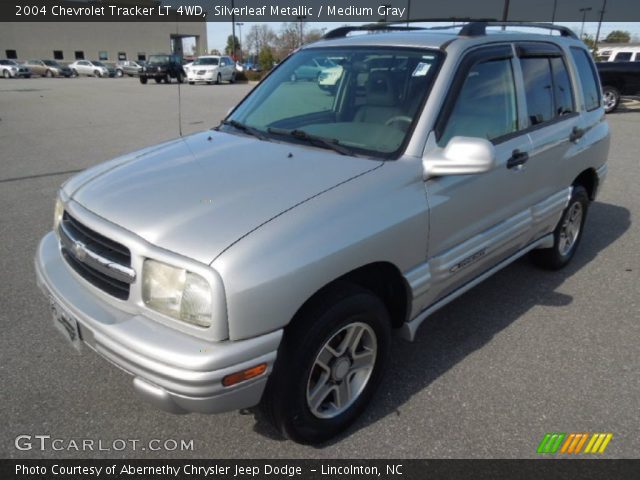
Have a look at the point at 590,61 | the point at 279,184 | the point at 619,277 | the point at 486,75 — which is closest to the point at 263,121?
the point at 279,184

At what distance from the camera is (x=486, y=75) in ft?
10.00

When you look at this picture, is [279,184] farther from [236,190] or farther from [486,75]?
[486,75]

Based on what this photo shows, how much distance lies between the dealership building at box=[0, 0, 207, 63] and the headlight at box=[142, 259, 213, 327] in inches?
2592

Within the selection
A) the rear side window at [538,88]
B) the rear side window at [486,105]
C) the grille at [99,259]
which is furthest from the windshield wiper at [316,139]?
the rear side window at [538,88]

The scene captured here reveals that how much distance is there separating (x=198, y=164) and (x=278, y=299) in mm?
1087

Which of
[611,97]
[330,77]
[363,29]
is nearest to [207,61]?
[611,97]

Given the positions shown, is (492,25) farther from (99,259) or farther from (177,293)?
(99,259)

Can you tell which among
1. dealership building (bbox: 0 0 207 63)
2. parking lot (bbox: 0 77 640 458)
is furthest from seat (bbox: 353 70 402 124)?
dealership building (bbox: 0 0 207 63)

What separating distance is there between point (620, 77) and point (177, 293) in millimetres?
17366

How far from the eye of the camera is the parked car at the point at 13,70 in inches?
1634

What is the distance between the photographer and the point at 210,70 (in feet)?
101

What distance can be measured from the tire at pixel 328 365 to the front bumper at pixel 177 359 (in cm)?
13

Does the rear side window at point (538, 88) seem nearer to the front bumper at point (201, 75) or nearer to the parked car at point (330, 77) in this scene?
the parked car at point (330, 77)
